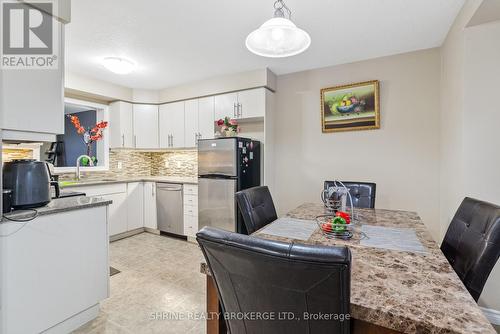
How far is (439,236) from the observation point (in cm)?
263

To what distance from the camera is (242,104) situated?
342 centimetres

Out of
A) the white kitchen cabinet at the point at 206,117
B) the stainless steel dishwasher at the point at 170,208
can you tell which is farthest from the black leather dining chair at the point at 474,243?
the stainless steel dishwasher at the point at 170,208

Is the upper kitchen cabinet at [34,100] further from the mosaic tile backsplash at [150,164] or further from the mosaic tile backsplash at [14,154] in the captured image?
the mosaic tile backsplash at [150,164]

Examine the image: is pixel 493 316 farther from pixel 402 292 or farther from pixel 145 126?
pixel 145 126

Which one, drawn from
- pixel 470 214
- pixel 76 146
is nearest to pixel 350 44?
pixel 470 214

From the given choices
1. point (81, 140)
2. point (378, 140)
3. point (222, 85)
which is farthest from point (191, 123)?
point (378, 140)

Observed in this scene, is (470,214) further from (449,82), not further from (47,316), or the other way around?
(47,316)

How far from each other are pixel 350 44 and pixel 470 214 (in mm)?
2056

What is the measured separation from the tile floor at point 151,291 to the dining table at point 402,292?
Result: 112 centimetres

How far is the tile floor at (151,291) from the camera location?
1.80 meters

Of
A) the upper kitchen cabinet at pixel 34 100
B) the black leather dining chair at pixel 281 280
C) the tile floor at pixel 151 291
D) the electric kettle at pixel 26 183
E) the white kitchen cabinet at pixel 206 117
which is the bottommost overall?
the tile floor at pixel 151 291

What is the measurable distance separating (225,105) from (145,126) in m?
1.60

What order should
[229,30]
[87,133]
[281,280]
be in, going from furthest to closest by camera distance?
[87,133] < [229,30] < [281,280]

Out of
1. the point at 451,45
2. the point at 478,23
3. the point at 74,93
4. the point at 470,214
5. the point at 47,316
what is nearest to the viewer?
the point at 470,214
